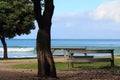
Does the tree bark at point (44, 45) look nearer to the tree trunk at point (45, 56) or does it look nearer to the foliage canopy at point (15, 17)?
the tree trunk at point (45, 56)

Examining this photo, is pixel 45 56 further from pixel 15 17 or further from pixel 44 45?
pixel 15 17

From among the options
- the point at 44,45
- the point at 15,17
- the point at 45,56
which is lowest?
the point at 45,56

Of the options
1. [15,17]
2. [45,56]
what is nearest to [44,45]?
[45,56]

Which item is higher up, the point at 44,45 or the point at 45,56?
the point at 44,45

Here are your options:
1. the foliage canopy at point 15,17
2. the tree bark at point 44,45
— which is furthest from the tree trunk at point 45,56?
the foliage canopy at point 15,17

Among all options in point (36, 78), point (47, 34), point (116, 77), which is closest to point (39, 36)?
point (47, 34)

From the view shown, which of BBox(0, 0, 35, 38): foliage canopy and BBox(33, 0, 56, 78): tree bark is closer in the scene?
BBox(33, 0, 56, 78): tree bark

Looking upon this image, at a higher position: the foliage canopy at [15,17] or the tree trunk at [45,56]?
the foliage canopy at [15,17]

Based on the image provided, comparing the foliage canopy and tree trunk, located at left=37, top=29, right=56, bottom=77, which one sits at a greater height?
the foliage canopy

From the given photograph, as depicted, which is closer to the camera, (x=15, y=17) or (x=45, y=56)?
(x=45, y=56)

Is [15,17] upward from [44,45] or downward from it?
upward

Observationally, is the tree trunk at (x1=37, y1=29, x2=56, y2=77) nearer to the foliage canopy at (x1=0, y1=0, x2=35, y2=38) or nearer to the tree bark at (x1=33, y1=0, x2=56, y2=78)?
the tree bark at (x1=33, y1=0, x2=56, y2=78)

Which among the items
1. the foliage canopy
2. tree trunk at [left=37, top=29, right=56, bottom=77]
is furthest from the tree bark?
the foliage canopy

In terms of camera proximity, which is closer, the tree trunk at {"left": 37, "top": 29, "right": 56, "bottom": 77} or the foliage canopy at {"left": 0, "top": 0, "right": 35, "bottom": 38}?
the tree trunk at {"left": 37, "top": 29, "right": 56, "bottom": 77}
